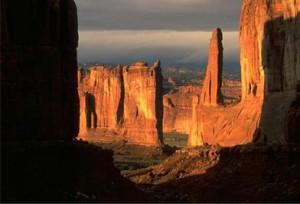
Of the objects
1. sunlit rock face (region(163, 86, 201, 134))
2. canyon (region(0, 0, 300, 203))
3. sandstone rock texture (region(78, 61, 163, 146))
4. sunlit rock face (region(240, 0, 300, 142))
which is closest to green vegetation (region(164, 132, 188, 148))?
sunlit rock face (region(163, 86, 201, 134))

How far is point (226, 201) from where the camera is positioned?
42312 millimetres

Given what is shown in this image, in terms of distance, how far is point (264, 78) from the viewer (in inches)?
3068

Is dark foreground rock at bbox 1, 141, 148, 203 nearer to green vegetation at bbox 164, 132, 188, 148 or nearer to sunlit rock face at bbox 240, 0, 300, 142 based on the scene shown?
sunlit rock face at bbox 240, 0, 300, 142

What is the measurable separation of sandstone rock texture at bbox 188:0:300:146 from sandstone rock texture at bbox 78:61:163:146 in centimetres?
2999

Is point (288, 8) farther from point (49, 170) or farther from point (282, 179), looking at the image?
point (49, 170)

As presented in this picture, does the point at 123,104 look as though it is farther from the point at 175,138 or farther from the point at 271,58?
the point at 271,58

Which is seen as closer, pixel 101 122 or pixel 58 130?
pixel 58 130

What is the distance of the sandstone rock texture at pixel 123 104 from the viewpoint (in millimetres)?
127688

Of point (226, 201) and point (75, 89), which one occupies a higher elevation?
point (75, 89)

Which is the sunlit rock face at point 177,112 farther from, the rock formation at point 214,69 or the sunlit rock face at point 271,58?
the sunlit rock face at point 271,58

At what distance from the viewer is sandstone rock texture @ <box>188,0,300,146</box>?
67562mm

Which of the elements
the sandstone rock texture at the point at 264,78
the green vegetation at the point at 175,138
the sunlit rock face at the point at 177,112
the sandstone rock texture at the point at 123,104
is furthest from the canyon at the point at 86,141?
the sunlit rock face at the point at 177,112

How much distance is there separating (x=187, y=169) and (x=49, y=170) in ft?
78.8

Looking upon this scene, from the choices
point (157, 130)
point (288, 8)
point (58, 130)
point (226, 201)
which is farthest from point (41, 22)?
point (157, 130)
